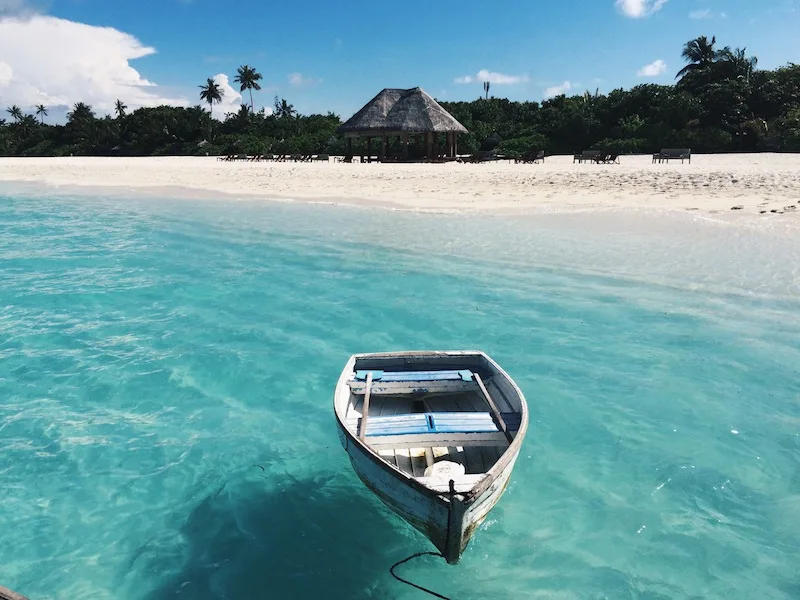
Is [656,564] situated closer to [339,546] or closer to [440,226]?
[339,546]

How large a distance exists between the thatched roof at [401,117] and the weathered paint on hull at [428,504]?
31.3m

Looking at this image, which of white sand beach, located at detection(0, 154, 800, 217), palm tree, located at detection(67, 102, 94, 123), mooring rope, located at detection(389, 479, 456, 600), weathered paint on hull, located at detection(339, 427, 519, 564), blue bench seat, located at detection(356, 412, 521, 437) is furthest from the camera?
palm tree, located at detection(67, 102, 94, 123)

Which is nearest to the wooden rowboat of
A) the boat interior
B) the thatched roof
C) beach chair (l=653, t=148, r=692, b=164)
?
the boat interior

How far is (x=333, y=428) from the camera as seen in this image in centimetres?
653

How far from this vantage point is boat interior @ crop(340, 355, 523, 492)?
14.5ft

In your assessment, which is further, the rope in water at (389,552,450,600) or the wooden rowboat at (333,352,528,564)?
the rope in water at (389,552,450,600)

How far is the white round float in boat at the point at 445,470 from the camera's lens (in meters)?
4.08

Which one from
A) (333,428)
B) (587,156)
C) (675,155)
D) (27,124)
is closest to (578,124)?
(587,156)

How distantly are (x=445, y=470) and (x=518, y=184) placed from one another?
1941 cm

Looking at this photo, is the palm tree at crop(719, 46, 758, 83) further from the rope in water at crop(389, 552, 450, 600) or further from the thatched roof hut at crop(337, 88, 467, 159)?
the rope in water at crop(389, 552, 450, 600)

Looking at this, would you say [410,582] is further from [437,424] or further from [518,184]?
[518,184]

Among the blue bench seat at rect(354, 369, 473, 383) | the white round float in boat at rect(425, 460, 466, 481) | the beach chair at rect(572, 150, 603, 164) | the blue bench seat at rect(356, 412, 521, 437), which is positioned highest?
the beach chair at rect(572, 150, 603, 164)

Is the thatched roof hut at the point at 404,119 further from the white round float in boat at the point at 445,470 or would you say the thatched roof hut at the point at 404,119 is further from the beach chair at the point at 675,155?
the white round float in boat at the point at 445,470

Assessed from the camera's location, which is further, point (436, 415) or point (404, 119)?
point (404, 119)
